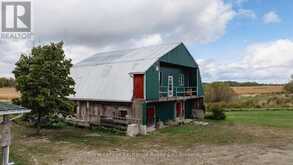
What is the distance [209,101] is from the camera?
50531 millimetres

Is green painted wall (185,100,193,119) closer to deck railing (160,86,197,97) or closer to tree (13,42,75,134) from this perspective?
deck railing (160,86,197,97)

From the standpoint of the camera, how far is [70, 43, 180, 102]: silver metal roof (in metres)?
24.1

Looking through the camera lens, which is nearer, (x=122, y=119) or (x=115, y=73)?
(x=122, y=119)

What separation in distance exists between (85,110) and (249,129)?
14532 mm

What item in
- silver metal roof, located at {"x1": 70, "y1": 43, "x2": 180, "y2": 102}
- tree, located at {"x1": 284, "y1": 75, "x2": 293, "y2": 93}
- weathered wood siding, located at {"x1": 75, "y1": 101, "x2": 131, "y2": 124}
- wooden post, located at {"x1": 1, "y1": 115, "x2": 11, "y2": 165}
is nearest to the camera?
wooden post, located at {"x1": 1, "y1": 115, "x2": 11, "y2": 165}

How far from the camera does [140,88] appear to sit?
22641mm

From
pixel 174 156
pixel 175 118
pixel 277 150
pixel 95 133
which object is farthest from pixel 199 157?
pixel 175 118

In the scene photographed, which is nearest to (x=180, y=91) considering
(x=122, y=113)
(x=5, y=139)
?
(x=122, y=113)

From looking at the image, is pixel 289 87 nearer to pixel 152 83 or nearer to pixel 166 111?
pixel 166 111

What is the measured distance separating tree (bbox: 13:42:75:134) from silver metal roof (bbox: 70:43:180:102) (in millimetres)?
4837

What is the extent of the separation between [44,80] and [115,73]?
8.08 metres

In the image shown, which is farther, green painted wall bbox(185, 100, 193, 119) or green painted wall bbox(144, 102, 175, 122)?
green painted wall bbox(185, 100, 193, 119)

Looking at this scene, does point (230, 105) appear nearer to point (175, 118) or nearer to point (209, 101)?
point (209, 101)

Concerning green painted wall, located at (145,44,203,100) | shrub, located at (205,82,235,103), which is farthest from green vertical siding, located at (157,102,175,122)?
shrub, located at (205,82,235,103)
